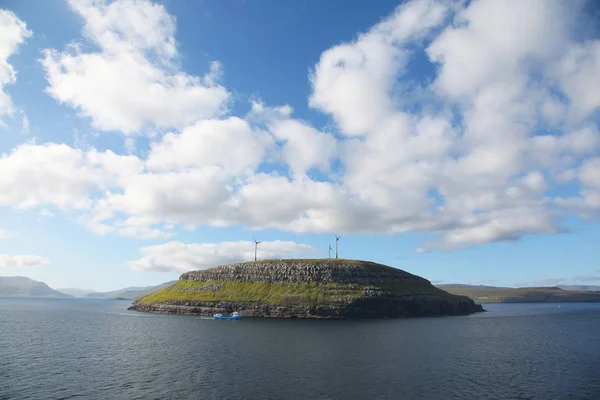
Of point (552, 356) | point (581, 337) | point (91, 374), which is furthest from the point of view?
point (581, 337)

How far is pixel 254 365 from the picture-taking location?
7456cm

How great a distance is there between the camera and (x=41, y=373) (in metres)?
68.2

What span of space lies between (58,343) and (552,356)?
126 metres

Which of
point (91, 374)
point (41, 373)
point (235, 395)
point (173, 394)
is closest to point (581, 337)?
point (235, 395)

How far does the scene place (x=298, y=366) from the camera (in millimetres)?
73375

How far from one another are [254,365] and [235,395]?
773 inches

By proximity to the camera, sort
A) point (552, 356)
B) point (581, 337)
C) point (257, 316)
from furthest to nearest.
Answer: point (257, 316)
point (581, 337)
point (552, 356)

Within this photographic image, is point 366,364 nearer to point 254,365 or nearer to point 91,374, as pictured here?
point 254,365

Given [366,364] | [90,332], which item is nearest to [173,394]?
[366,364]

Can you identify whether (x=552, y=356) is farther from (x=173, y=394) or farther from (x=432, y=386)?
(x=173, y=394)

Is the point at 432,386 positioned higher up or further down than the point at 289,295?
further down

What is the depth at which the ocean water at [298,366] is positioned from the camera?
57.6 meters

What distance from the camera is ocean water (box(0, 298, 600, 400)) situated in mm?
57594

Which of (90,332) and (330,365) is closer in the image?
(330,365)
